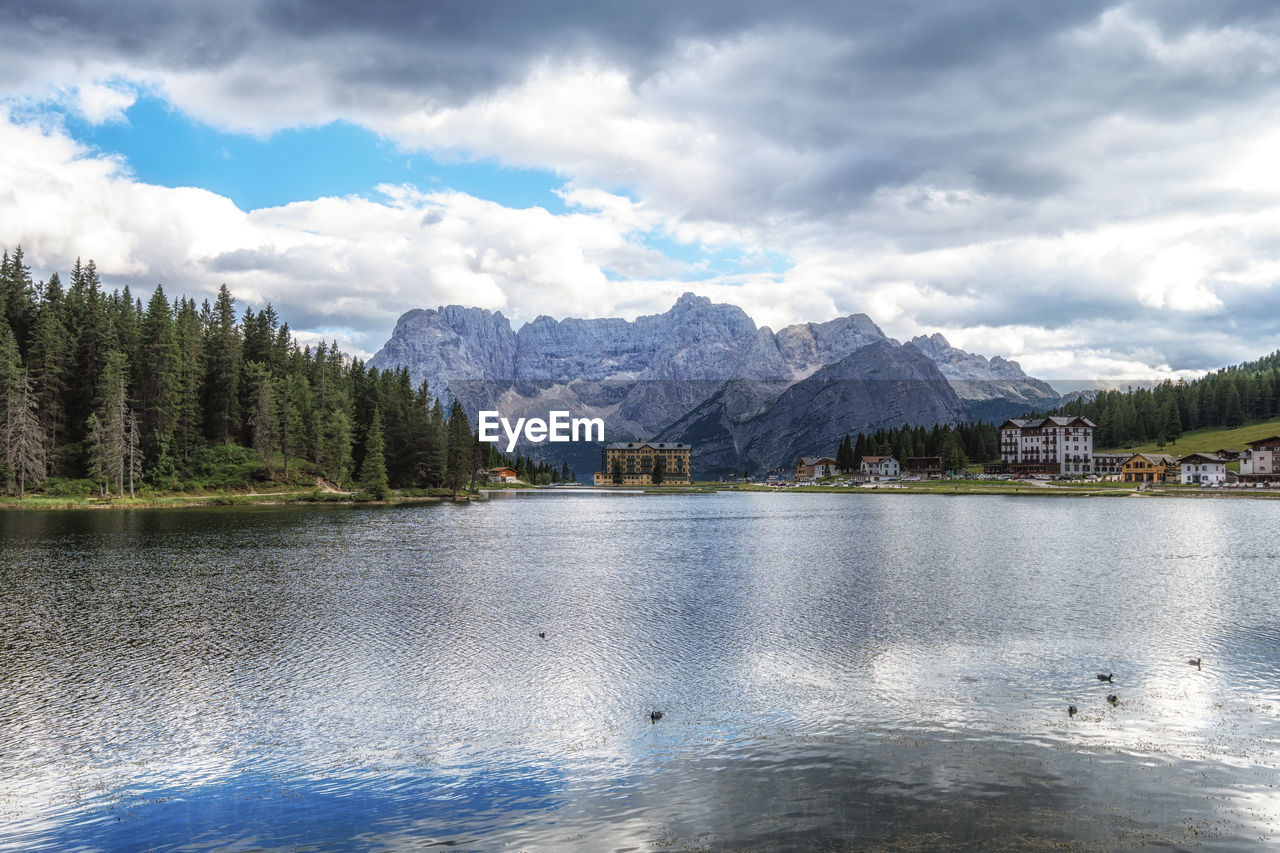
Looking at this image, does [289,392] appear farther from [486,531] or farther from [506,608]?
[506,608]

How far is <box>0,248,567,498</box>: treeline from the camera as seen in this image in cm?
13838

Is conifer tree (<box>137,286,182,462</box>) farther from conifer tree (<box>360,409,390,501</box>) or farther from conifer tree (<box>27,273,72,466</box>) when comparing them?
conifer tree (<box>360,409,390,501</box>)

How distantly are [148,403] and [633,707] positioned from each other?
157 meters

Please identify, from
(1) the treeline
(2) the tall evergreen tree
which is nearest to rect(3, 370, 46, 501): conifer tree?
(1) the treeline

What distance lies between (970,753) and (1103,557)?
62.6 m

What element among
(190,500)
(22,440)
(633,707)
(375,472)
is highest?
(22,440)

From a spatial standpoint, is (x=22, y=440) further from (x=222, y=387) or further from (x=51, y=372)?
(x=222, y=387)

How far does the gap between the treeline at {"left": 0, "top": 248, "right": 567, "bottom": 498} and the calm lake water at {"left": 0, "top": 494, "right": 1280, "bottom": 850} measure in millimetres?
86498

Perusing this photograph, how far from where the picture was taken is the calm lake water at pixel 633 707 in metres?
19.4

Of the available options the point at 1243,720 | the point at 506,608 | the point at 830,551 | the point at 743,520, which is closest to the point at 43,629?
the point at 506,608

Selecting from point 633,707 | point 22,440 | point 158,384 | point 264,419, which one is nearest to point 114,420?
point 22,440

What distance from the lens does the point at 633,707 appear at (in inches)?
1169

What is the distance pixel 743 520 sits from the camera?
463 ft

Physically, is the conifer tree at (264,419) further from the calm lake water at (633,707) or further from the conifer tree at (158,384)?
the calm lake water at (633,707)
